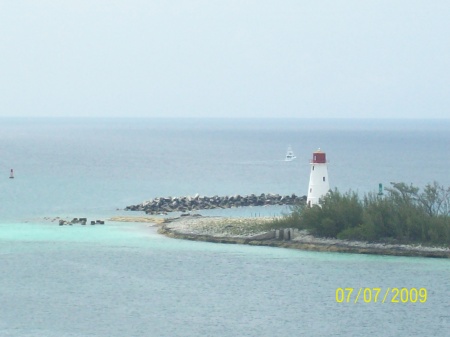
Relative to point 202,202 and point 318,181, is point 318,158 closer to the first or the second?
point 318,181

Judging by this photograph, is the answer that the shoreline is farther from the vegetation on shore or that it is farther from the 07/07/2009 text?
the 07/07/2009 text

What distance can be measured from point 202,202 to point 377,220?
81.6 feet

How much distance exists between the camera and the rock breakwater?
73.2 m

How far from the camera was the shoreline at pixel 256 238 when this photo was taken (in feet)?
168

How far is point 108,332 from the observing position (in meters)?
37.1

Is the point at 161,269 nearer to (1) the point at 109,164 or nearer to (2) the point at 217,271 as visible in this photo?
(2) the point at 217,271

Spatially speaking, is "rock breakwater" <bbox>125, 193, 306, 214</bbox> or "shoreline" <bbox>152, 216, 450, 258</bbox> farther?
"rock breakwater" <bbox>125, 193, 306, 214</bbox>

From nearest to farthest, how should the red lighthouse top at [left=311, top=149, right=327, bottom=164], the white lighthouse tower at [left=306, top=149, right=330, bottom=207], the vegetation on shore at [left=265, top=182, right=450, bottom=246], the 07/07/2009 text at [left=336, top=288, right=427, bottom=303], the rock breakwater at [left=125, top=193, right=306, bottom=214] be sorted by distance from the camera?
the 07/07/2009 text at [left=336, top=288, right=427, bottom=303] < the vegetation on shore at [left=265, top=182, right=450, bottom=246] < the red lighthouse top at [left=311, top=149, right=327, bottom=164] < the white lighthouse tower at [left=306, top=149, right=330, bottom=207] < the rock breakwater at [left=125, top=193, right=306, bottom=214]

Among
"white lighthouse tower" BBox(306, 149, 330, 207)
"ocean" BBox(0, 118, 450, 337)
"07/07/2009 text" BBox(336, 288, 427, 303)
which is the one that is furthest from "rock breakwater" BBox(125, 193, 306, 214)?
"07/07/2009 text" BBox(336, 288, 427, 303)

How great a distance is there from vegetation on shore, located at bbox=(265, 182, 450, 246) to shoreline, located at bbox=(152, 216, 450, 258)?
2.14 ft

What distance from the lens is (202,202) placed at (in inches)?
2980

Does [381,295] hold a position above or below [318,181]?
below

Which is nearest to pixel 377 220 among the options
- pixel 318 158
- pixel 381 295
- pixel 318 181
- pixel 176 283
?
pixel 318 181

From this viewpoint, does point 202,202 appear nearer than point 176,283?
No
